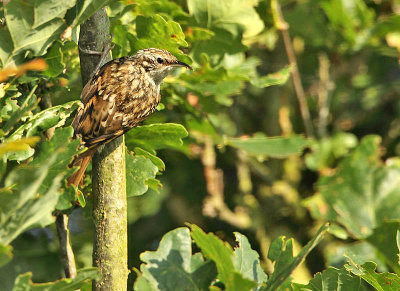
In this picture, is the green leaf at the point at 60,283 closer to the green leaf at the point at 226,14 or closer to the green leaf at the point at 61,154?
the green leaf at the point at 61,154

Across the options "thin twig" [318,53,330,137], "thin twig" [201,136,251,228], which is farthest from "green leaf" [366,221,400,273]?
"thin twig" [318,53,330,137]

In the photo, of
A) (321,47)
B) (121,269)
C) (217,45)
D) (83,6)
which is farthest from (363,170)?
(83,6)

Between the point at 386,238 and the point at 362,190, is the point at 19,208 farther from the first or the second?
the point at 362,190

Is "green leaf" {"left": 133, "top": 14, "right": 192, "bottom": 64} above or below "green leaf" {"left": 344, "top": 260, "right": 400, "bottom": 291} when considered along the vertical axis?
above

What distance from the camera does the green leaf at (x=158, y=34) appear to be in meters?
1.74

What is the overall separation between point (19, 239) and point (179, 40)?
139 cm

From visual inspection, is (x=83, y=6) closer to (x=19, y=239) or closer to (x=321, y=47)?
(x=19, y=239)

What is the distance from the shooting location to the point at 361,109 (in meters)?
4.09

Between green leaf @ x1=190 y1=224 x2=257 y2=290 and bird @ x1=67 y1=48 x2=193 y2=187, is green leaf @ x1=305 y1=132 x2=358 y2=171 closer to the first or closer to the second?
bird @ x1=67 y1=48 x2=193 y2=187

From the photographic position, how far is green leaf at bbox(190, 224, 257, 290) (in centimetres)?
124

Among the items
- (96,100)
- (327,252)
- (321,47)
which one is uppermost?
(321,47)

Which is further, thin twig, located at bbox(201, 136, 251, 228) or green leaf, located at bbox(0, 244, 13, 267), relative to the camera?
thin twig, located at bbox(201, 136, 251, 228)

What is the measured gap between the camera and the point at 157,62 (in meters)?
2.12

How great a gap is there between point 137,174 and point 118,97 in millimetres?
508
